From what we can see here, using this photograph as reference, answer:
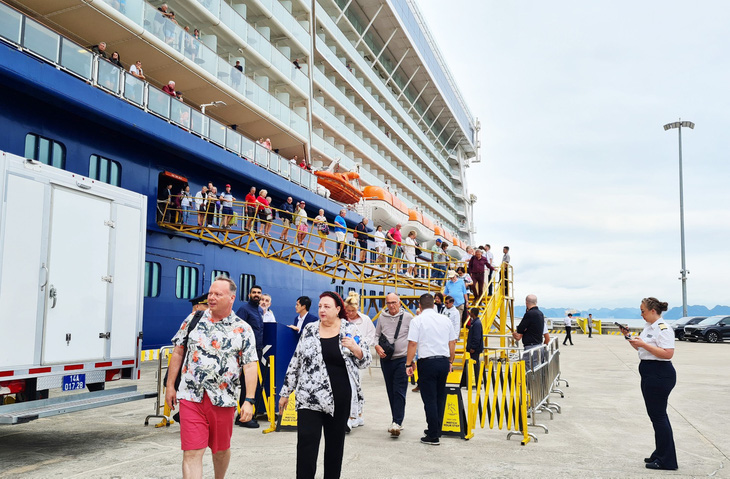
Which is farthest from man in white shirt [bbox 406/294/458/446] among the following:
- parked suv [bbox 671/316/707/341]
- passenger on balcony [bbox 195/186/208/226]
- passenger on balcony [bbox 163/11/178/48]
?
parked suv [bbox 671/316/707/341]

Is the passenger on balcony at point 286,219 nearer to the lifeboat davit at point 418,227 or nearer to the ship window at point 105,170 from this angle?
the ship window at point 105,170

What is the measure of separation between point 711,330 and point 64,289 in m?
34.0

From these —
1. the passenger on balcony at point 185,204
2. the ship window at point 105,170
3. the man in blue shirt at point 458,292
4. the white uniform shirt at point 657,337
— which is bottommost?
the white uniform shirt at point 657,337

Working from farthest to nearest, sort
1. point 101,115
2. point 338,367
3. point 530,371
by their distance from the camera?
1. point 101,115
2. point 530,371
3. point 338,367

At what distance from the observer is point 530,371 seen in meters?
8.07

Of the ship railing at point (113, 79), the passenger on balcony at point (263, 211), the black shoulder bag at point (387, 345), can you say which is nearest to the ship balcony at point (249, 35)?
the ship railing at point (113, 79)

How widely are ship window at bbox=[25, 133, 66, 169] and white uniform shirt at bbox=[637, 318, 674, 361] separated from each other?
1191 cm

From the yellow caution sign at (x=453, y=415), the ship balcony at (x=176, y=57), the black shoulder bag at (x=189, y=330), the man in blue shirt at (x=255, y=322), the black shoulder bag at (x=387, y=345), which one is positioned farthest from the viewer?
the ship balcony at (x=176, y=57)

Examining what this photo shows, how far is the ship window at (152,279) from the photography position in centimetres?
1532

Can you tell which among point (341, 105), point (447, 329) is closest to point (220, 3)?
point (341, 105)

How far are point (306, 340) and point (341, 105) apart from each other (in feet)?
102

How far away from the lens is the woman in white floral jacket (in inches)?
178

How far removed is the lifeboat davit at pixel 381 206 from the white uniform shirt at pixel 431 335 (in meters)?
25.1

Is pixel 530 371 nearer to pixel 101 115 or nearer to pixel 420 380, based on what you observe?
pixel 420 380
